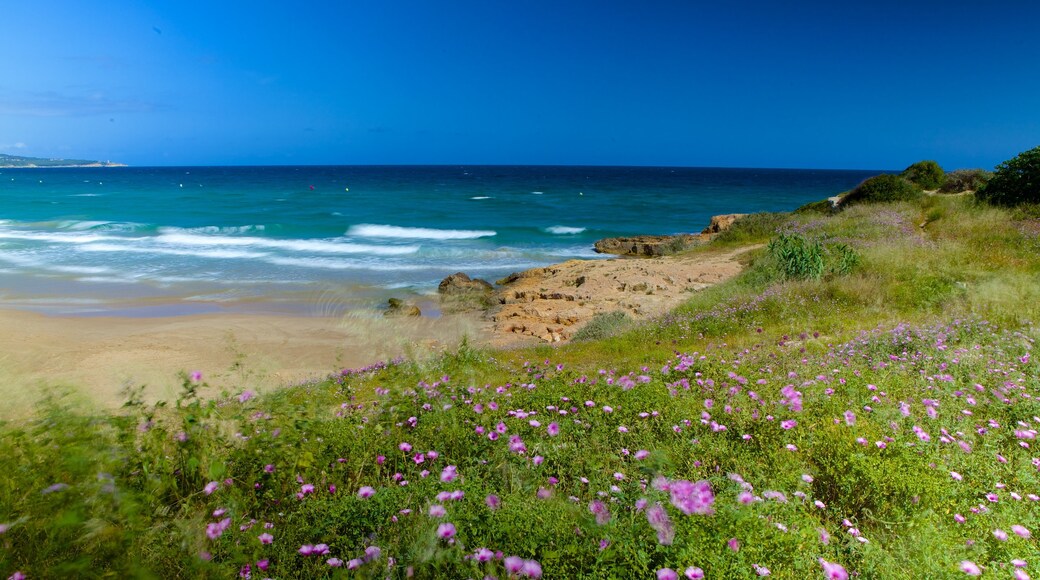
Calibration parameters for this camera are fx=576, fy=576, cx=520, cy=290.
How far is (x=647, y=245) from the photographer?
28.6 meters

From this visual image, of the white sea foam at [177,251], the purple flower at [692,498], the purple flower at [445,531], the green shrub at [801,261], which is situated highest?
the purple flower at [692,498]

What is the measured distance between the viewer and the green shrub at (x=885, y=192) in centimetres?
2481

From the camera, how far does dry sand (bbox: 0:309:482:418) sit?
33.3ft

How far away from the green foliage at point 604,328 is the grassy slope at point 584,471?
4283 mm

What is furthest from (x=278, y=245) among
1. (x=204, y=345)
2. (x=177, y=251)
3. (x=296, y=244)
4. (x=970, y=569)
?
(x=970, y=569)

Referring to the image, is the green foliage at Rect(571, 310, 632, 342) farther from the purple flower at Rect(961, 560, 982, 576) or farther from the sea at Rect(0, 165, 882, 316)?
the sea at Rect(0, 165, 882, 316)

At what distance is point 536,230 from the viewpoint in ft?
131

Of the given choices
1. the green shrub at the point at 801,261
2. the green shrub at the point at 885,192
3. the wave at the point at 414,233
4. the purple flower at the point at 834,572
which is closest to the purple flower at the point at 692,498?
the purple flower at the point at 834,572

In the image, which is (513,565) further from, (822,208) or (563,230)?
(563,230)

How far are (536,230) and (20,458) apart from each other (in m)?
37.3

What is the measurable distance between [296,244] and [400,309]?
62.1 feet

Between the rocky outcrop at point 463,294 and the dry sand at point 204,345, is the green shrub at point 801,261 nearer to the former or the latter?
the dry sand at point 204,345

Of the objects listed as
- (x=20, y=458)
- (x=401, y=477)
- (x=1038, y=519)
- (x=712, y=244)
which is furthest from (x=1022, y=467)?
(x=712, y=244)

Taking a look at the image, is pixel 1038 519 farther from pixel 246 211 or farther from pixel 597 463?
pixel 246 211
